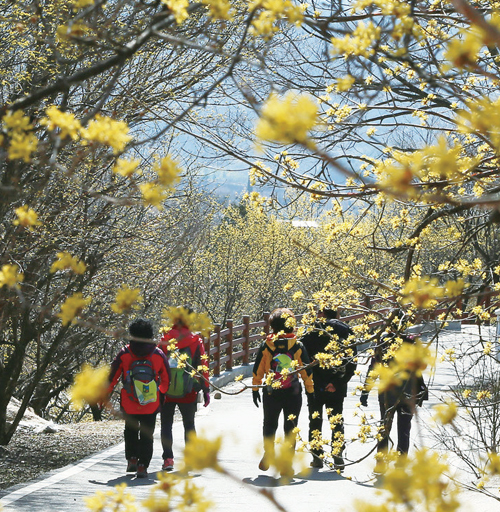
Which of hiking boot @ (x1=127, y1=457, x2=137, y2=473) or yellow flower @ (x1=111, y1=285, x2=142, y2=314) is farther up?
yellow flower @ (x1=111, y1=285, x2=142, y2=314)

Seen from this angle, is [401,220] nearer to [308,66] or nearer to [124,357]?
[124,357]

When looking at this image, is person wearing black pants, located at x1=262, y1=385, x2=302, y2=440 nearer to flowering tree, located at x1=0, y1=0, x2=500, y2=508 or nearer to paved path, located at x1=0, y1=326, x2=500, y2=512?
paved path, located at x1=0, y1=326, x2=500, y2=512

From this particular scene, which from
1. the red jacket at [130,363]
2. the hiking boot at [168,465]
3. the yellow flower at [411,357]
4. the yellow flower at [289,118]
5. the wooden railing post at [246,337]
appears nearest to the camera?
the yellow flower at [289,118]

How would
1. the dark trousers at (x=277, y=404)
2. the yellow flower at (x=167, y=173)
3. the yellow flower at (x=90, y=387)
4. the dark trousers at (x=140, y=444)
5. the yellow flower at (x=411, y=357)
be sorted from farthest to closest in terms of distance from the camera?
1. the dark trousers at (x=277, y=404)
2. the dark trousers at (x=140, y=444)
3. the yellow flower at (x=167, y=173)
4. the yellow flower at (x=90, y=387)
5. the yellow flower at (x=411, y=357)

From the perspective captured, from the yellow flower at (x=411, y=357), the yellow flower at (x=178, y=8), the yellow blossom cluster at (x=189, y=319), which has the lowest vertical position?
the yellow flower at (x=411, y=357)

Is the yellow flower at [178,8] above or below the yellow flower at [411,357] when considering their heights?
above

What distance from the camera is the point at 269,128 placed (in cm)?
171

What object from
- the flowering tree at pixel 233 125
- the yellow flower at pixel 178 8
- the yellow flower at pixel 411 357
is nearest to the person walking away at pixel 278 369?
the flowering tree at pixel 233 125

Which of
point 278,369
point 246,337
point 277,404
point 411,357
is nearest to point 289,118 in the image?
point 411,357

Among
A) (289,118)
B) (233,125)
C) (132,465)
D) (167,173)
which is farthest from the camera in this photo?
(233,125)

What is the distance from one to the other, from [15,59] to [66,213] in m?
2.19

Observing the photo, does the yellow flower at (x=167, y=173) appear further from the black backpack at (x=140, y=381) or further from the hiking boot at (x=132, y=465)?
the hiking boot at (x=132, y=465)

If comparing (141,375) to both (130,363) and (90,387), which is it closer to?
(130,363)

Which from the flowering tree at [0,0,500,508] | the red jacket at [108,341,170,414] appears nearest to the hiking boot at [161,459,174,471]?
the red jacket at [108,341,170,414]
